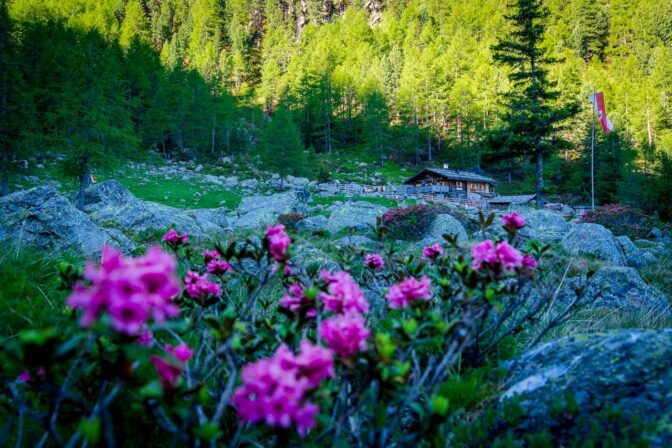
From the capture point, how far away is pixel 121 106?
70.5 ft

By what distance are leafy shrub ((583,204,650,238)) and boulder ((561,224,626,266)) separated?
1060 centimetres

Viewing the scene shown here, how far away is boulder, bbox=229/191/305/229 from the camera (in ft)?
49.7

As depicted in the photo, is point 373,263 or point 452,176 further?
point 452,176

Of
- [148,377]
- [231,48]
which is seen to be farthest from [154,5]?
[148,377]

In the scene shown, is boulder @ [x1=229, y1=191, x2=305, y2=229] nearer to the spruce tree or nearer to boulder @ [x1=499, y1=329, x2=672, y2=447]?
boulder @ [x1=499, y1=329, x2=672, y2=447]

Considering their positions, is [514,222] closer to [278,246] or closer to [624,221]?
[278,246]

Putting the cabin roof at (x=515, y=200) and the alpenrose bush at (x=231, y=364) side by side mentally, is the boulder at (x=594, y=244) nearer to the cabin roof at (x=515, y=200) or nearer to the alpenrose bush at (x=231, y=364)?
the alpenrose bush at (x=231, y=364)

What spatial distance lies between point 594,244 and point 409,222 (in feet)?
18.3

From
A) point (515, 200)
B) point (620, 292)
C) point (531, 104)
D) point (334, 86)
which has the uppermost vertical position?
point (334, 86)

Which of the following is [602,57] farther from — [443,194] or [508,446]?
[508,446]

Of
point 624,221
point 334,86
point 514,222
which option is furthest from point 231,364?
point 334,86

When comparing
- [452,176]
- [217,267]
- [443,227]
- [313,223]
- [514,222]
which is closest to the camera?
[217,267]

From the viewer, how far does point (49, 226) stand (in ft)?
→ 20.5

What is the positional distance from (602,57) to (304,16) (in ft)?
280
